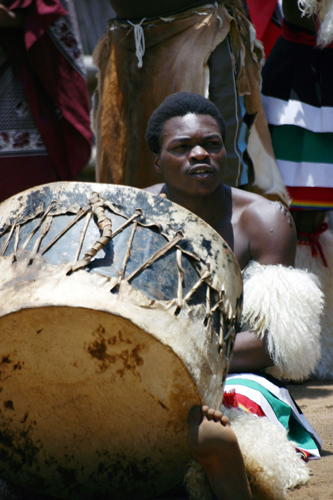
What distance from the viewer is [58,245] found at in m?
1.56

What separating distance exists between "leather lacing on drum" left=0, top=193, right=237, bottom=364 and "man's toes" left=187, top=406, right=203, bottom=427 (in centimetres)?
17

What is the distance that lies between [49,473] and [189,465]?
16.8 inches

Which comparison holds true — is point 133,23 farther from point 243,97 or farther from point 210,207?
point 210,207

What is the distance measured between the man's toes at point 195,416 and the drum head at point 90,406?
0.06 ft

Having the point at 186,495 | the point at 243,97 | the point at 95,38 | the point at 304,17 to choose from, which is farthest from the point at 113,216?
the point at 95,38

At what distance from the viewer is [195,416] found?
1.51 m

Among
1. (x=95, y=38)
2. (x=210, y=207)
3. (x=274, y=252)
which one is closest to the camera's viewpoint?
(x=274, y=252)

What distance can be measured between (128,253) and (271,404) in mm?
893

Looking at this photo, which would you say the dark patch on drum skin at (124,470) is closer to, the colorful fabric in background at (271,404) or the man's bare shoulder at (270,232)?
the colorful fabric in background at (271,404)

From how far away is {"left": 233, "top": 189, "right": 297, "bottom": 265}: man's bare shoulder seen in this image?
2223 millimetres

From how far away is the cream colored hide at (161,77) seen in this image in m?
3.03

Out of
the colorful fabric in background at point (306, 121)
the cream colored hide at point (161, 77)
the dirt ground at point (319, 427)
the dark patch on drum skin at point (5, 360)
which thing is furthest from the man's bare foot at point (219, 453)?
the colorful fabric in background at point (306, 121)

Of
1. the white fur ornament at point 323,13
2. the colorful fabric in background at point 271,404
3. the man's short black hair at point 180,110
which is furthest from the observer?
the white fur ornament at point 323,13

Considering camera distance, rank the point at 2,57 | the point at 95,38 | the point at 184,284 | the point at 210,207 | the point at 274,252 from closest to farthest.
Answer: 1. the point at 184,284
2. the point at 274,252
3. the point at 210,207
4. the point at 2,57
5. the point at 95,38
